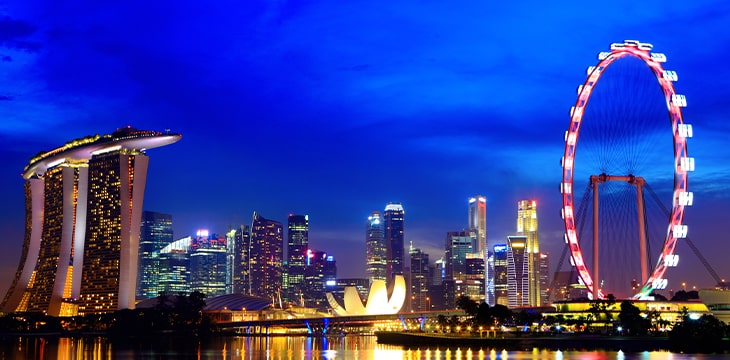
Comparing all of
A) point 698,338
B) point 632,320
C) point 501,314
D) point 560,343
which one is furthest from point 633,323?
point 501,314

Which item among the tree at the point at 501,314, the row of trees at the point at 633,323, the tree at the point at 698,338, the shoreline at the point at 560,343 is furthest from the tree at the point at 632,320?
the tree at the point at 501,314

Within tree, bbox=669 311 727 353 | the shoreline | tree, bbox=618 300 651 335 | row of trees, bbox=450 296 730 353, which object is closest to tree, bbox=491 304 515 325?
row of trees, bbox=450 296 730 353

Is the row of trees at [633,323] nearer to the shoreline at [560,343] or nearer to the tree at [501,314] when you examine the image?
the tree at [501,314]

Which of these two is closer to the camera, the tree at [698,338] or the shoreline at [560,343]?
the tree at [698,338]

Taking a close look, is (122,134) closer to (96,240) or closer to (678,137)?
(96,240)

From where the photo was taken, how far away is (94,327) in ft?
645

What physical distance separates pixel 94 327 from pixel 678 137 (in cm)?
13220

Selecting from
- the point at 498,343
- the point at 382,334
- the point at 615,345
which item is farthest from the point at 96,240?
the point at 615,345

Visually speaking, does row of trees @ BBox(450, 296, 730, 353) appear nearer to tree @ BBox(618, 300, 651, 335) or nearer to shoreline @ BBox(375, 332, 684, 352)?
tree @ BBox(618, 300, 651, 335)

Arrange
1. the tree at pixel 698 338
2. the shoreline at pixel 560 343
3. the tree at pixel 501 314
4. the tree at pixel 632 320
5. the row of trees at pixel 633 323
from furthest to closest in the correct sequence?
the tree at pixel 501 314 → the tree at pixel 632 320 → the shoreline at pixel 560 343 → the row of trees at pixel 633 323 → the tree at pixel 698 338

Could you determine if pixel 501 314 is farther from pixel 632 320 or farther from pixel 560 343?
pixel 560 343

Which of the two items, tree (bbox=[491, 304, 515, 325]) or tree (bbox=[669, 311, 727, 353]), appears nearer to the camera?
tree (bbox=[669, 311, 727, 353])

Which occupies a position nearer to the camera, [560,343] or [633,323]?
[560,343]

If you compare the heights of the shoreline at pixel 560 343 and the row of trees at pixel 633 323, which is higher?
the row of trees at pixel 633 323
